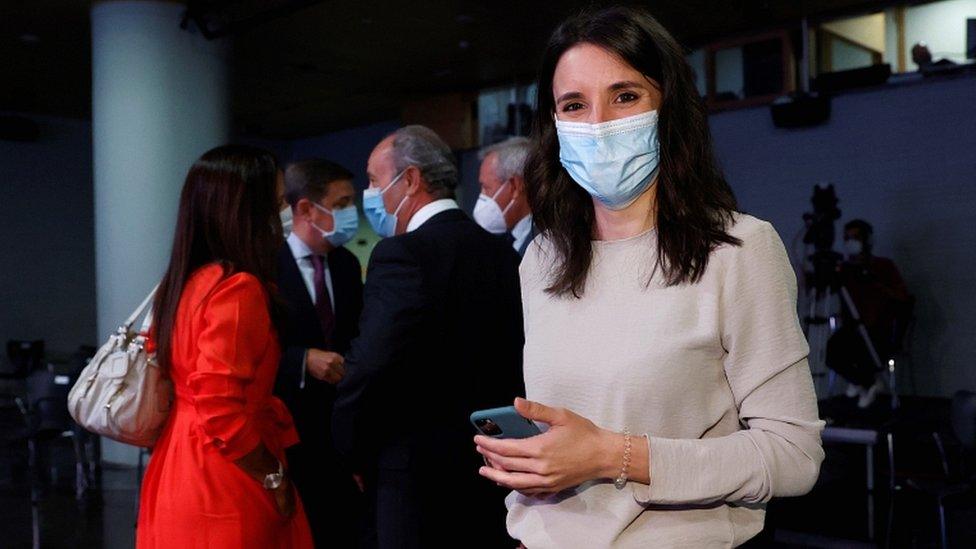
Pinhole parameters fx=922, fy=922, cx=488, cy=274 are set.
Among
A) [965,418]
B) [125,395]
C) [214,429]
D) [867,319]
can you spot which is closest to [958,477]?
[965,418]

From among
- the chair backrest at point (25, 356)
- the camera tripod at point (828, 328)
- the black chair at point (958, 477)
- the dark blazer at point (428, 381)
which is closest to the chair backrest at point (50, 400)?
the dark blazer at point (428, 381)

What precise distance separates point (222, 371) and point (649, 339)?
1157 mm

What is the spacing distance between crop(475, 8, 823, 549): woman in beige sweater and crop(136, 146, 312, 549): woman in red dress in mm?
913

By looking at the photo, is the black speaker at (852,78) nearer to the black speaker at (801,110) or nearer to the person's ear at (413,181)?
the black speaker at (801,110)

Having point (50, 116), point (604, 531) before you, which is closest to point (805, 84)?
point (604, 531)

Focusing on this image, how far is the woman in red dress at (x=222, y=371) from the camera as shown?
2.04 metres

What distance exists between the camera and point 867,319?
8492 mm

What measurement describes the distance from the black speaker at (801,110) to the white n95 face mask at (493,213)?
668cm

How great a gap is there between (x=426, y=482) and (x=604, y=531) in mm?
1184

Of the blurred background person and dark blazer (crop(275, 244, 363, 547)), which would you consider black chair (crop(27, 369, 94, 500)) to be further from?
the blurred background person

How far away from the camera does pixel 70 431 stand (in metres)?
6.78

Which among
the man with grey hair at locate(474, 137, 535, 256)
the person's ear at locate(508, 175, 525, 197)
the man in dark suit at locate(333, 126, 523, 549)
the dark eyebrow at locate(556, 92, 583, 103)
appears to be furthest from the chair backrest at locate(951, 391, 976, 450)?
the dark eyebrow at locate(556, 92, 583, 103)

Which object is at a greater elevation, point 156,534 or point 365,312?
point 365,312

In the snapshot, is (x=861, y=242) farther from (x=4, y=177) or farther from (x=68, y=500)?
(x=4, y=177)
